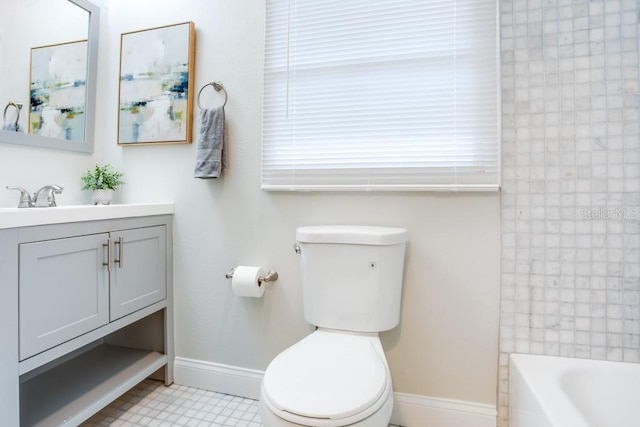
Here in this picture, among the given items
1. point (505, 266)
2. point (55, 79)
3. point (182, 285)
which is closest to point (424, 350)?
point (505, 266)

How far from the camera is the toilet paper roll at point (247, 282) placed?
1.50 meters

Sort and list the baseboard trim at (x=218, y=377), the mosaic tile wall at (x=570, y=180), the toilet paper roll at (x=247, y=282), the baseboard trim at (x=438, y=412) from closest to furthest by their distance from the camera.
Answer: the mosaic tile wall at (x=570, y=180)
the baseboard trim at (x=438, y=412)
the toilet paper roll at (x=247, y=282)
the baseboard trim at (x=218, y=377)

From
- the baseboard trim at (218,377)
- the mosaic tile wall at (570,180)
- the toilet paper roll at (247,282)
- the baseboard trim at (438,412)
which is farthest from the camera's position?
the baseboard trim at (218,377)

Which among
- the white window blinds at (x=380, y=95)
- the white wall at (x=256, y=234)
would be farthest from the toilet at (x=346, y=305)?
the white window blinds at (x=380, y=95)

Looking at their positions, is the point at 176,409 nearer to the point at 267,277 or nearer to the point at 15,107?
the point at 267,277

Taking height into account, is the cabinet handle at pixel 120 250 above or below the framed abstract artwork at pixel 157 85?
below

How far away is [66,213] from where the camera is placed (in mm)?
1169

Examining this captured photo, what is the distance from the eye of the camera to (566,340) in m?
1.28

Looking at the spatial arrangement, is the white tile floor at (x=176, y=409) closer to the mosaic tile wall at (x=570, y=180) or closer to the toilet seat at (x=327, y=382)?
the toilet seat at (x=327, y=382)

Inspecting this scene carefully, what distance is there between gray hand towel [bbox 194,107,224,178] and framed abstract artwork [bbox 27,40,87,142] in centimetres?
69

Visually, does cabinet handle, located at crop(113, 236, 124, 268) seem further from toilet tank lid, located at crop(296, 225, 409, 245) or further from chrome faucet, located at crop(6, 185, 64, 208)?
toilet tank lid, located at crop(296, 225, 409, 245)

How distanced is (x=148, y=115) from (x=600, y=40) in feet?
6.54

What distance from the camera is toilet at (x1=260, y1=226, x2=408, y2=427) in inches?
38.4

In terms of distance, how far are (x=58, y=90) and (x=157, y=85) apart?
1.49ft
